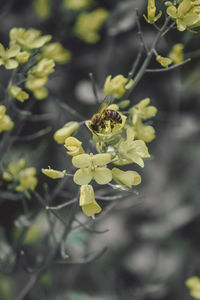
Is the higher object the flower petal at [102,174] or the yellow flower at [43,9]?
the flower petal at [102,174]

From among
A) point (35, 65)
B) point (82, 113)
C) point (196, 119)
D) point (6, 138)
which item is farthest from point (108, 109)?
point (196, 119)

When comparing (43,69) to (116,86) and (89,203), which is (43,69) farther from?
(89,203)

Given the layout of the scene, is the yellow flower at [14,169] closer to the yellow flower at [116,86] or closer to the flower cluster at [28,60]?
the flower cluster at [28,60]

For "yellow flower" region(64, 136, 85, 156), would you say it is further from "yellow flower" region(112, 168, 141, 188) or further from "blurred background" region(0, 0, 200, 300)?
"blurred background" region(0, 0, 200, 300)

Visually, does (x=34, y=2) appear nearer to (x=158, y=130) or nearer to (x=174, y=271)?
(x=158, y=130)

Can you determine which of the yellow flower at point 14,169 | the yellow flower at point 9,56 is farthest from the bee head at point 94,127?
the yellow flower at point 14,169

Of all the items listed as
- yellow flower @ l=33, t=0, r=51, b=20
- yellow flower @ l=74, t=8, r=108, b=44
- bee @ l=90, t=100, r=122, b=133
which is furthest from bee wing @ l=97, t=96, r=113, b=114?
yellow flower @ l=33, t=0, r=51, b=20

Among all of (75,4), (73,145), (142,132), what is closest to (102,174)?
(73,145)
